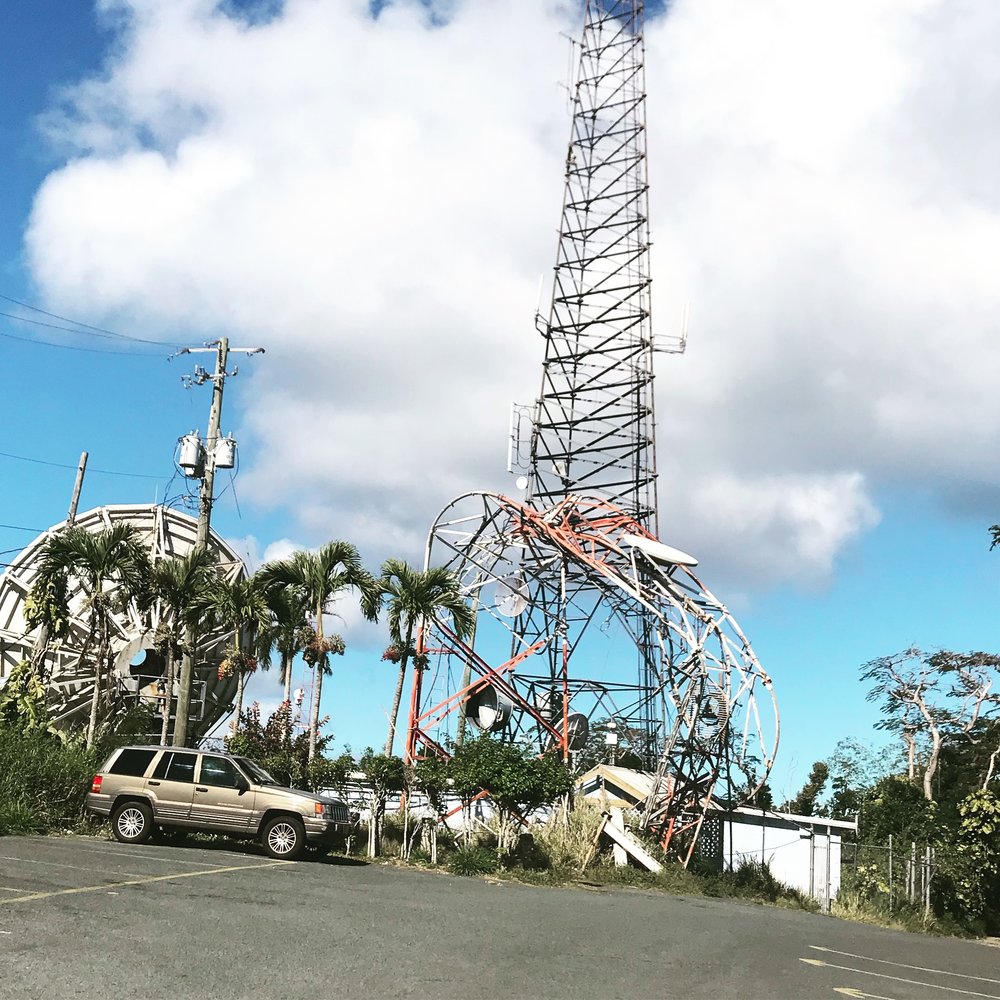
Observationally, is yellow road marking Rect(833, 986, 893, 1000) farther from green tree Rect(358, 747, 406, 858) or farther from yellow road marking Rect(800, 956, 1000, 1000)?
green tree Rect(358, 747, 406, 858)

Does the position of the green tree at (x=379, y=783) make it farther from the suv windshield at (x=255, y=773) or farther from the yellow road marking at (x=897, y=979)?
the yellow road marking at (x=897, y=979)

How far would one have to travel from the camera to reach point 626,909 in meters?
17.2

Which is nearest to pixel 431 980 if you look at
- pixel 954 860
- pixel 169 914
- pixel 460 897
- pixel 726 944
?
pixel 169 914

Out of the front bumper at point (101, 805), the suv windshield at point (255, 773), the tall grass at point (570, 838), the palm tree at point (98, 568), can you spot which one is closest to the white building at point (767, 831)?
the tall grass at point (570, 838)

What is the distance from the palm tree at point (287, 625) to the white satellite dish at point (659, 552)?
345 inches

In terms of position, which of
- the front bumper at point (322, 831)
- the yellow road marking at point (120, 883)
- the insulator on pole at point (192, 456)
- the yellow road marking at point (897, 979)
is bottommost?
the yellow road marking at point (897, 979)

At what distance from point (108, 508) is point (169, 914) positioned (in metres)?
23.5

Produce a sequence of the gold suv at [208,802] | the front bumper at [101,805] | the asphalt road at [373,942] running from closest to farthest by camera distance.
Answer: the asphalt road at [373,942], the gold suv at [208,802], the front bumper at [101,805]

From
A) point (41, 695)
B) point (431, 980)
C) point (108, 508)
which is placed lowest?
point (431, 980)

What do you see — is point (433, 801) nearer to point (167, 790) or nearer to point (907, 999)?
point (167, 790)

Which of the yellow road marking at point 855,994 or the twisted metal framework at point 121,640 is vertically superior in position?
the twisted metal framework at point 121,640

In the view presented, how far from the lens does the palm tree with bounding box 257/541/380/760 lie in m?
25.0

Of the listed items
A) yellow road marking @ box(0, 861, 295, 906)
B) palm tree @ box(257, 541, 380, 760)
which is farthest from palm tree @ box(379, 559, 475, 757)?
yellow road marking @ box(0, 861, 295, 906)

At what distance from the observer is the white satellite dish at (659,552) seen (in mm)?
28016
